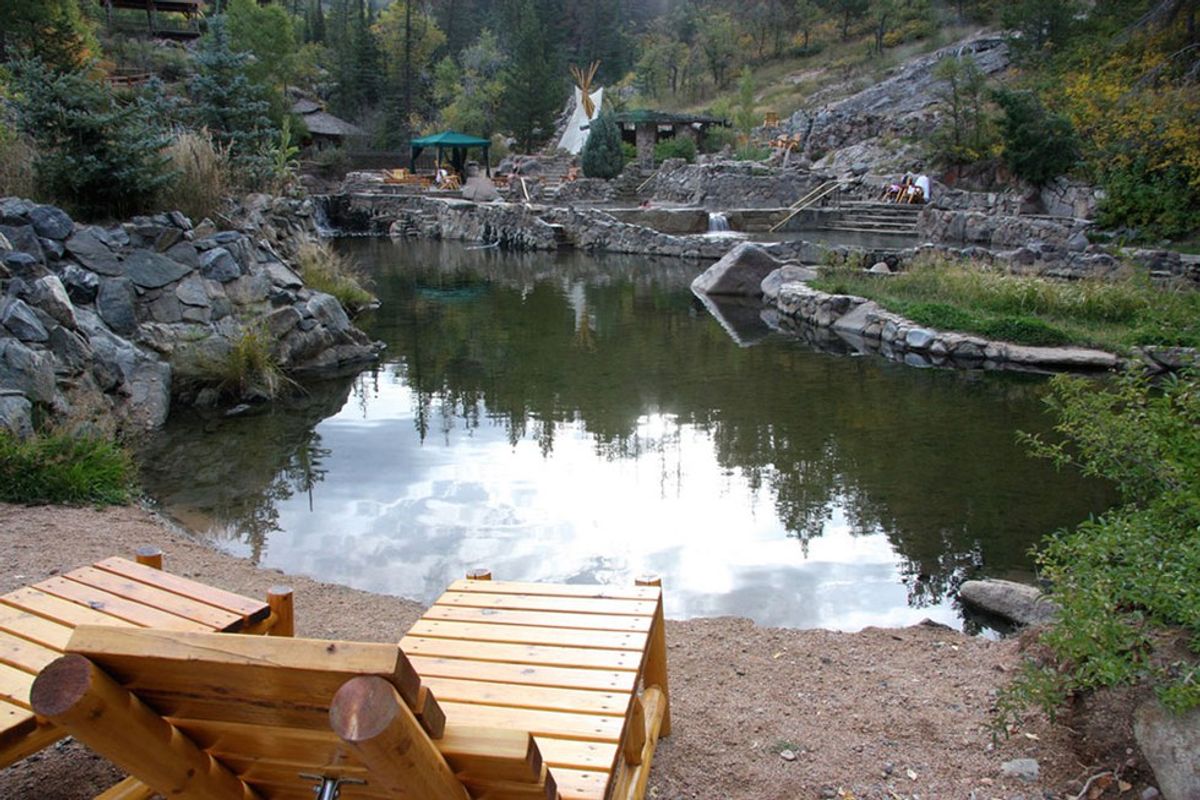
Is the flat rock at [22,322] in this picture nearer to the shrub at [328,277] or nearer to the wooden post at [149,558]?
the wooden post at [149,558]

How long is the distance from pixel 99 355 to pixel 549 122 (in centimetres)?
3589

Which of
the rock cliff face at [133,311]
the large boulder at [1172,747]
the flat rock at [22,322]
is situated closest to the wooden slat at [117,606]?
the large boulder at [1172,747]

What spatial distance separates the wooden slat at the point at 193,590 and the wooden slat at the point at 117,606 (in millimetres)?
130

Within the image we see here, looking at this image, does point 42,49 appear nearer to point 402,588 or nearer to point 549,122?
point 402,588

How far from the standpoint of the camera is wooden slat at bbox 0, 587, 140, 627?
2490 mm

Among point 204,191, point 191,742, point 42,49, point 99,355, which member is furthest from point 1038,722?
point 42,49

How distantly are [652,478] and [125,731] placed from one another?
204 inches

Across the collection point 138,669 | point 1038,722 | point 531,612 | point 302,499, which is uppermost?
point 138,669

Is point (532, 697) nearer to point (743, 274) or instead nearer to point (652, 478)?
point (652, 478)

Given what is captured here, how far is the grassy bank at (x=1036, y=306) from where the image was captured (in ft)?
32.8

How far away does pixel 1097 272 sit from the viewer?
44.2ft

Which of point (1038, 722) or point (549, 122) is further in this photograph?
point (549, 122)

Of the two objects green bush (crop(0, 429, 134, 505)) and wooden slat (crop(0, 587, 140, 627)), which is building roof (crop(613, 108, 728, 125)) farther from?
wooden slat (crop(0, 587, 140, 627))

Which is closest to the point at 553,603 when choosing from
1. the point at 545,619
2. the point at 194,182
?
the point at 545,619
